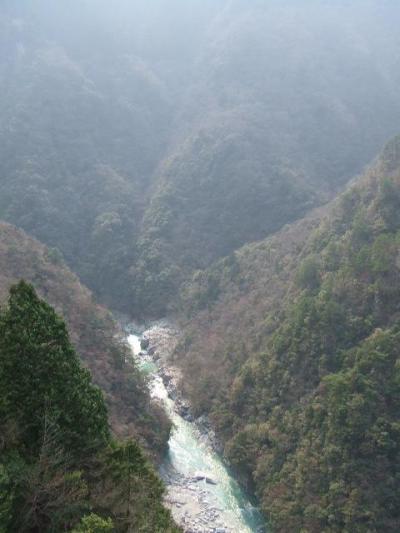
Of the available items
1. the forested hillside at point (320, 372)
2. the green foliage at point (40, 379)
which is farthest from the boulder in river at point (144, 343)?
the green foliage at point (40, 379)

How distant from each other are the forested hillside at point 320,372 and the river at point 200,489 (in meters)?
1.58

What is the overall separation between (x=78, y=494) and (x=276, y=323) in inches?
1361

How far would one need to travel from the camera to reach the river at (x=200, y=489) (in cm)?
3412

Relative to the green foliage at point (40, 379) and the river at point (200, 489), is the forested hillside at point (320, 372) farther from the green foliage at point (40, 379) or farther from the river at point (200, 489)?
the green foliage at point (40, 379)

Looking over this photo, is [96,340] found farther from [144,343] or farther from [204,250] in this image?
[204,250]


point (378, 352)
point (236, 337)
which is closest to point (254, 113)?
point (236, 337)

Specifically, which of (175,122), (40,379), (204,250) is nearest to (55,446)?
(40,379)

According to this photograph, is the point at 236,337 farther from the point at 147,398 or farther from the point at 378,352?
the point at 378,352

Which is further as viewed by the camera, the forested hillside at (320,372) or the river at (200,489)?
the river at (200,489)

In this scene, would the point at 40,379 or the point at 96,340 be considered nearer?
the point at 40,379

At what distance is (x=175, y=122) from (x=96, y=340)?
7732 centimetres

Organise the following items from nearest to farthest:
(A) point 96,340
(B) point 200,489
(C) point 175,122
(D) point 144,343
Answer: (B) point 200,489, (A) point 96,340, (D) point 144,343, (C) point 175,122

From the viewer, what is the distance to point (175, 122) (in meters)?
111

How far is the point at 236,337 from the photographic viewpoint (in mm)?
53969
